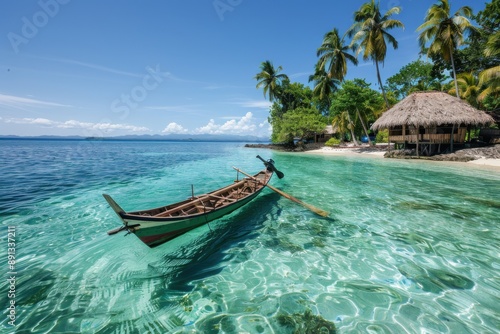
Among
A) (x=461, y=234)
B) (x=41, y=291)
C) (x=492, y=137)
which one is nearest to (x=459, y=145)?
(x=492, y=137)

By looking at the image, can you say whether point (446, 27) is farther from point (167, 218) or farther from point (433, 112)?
point (167, 218)

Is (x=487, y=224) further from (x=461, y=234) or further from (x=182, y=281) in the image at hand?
(x=182, y=281)

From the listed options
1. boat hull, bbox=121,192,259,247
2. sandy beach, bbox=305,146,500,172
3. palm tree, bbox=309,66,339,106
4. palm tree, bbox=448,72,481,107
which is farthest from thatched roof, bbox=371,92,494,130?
boat hull, bbox=121,192,259,247

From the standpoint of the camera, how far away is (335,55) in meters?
30.7

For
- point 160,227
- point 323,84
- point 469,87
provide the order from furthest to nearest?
Answer: point 323,84 < point 469,87 < point 160,227

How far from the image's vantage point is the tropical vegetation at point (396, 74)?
70.4 ft

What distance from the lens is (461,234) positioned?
6.21m

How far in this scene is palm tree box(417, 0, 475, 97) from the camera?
21.1 metres

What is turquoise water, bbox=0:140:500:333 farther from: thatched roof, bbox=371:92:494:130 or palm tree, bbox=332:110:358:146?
palm tree, bbox=332:110:358:146

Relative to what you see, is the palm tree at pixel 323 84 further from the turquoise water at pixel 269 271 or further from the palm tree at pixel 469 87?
the turquoise water at pixel 269 271

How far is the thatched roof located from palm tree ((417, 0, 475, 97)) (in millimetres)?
3235

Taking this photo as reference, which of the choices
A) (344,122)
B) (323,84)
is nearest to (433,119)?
(344,122)

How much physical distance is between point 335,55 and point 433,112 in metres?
16.1

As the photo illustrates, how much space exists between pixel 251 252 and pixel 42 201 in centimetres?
1025
